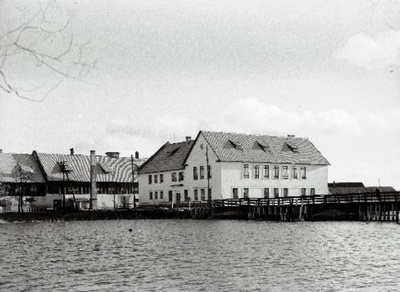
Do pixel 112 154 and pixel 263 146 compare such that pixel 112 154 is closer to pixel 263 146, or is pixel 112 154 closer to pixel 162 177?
pixel 162 177

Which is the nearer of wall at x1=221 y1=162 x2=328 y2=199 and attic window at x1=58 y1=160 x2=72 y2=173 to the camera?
wall at x1=221 y1=162 x2=328 y2=199

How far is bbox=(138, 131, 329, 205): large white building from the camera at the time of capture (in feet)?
243

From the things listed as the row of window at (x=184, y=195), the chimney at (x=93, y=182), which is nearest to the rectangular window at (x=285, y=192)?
the row of window at (x=184, y=195)

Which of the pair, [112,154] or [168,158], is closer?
[168,158]

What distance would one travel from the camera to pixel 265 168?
76.4 metres

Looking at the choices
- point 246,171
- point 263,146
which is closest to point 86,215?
point 246,171

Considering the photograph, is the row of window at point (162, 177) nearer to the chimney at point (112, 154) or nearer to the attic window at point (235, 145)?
the attic window at point (235, 145)

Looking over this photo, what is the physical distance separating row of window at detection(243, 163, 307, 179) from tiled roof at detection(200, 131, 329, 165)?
2.57ft

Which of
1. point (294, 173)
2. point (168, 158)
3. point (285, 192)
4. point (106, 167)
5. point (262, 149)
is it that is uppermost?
point (262, 149)

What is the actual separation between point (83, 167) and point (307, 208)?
43.3 m

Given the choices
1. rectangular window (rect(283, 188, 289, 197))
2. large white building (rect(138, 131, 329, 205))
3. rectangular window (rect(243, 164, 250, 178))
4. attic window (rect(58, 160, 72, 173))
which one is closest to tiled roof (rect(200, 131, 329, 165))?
large white building (rect(138, 131, 329, 205))

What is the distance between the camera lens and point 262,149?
256ft

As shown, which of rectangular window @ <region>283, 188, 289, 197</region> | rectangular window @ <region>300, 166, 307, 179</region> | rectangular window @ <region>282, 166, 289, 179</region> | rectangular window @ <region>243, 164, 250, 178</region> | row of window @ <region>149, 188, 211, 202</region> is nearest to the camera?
rectangular window @ <region>243, 164, 250, 178</region>

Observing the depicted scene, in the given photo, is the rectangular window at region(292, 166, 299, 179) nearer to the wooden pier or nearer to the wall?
the wall
